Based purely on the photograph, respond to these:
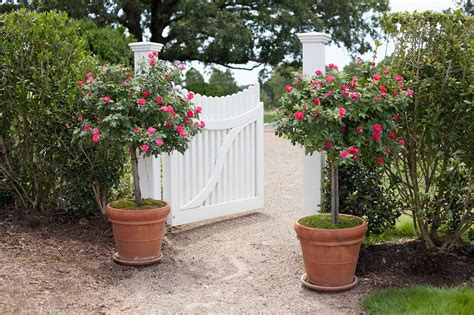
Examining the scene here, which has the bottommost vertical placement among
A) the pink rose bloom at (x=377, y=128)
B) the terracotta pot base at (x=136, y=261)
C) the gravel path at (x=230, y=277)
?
the gravel path at (x=230, y=277)

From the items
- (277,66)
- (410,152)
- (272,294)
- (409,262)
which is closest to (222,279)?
(272,294)

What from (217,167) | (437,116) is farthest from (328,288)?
(217,167)

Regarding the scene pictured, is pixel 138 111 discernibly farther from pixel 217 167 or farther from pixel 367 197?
pixel 367 197

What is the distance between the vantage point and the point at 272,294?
13.2 feet

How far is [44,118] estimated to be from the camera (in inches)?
201

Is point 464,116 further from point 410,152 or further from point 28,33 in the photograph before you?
point 28,33

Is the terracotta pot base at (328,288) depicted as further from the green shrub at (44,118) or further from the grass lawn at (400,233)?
the green shrub at (44,118)

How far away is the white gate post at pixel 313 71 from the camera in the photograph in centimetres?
466

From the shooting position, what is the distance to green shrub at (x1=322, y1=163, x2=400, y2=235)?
4.33 metres

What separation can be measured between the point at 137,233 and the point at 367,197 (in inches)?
72.2

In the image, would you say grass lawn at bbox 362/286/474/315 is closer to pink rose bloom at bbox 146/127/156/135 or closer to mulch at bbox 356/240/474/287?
mulch at bbox 356/240/474/287

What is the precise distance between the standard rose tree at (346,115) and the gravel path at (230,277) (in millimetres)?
651

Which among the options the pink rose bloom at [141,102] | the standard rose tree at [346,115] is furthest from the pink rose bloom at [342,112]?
the pink rose bloom at [141,102]

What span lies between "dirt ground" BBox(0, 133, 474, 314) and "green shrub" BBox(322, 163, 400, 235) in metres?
0.27
